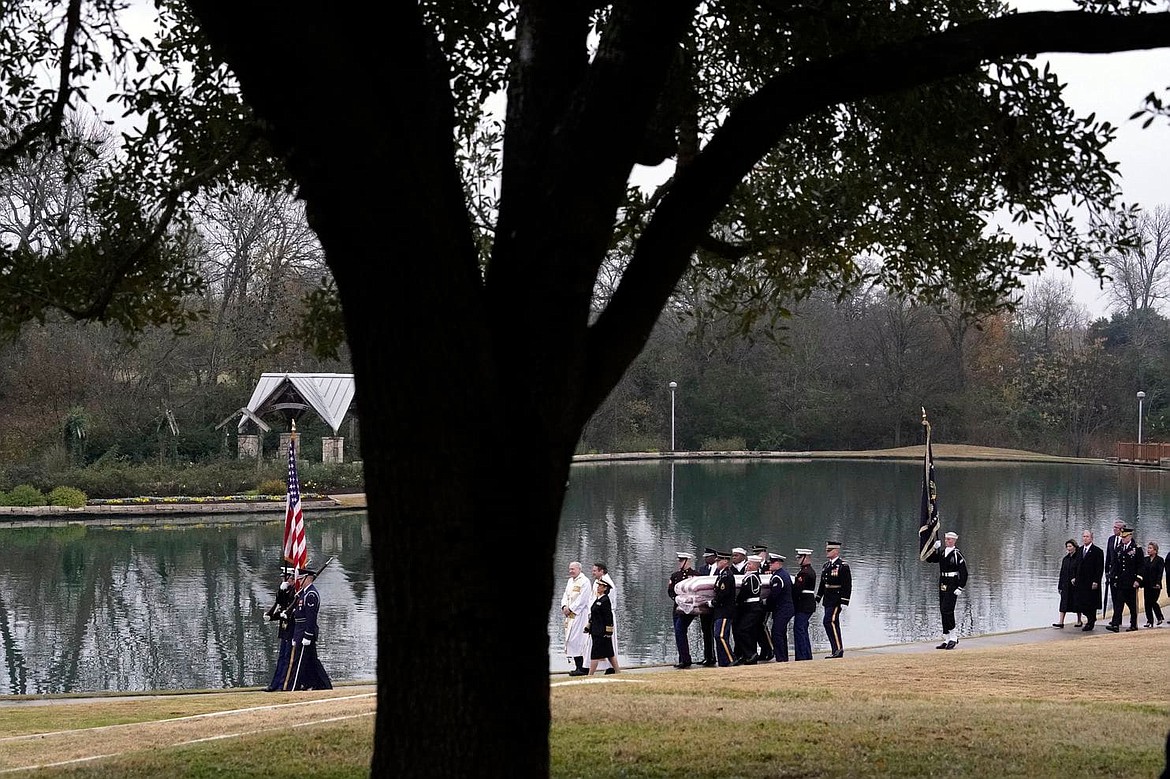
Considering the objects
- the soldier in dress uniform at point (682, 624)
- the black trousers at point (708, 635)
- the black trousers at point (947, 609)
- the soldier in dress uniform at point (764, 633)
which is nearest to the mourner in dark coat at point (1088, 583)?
the black trousers at point (947, 609)

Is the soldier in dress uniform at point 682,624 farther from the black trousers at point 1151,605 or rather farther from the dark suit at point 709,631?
the black trousers at point 1151,605

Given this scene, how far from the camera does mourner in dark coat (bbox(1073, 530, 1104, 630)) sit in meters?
19.8

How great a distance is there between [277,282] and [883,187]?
4397 cm

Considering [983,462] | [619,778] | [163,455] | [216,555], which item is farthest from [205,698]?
[983,462]

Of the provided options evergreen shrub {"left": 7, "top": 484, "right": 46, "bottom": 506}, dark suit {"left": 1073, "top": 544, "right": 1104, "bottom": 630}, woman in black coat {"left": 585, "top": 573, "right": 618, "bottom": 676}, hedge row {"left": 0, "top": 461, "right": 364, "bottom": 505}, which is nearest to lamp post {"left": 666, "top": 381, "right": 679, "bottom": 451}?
hedge row {"left": 0, "top": 461, "right": 364, "bottom": 505}

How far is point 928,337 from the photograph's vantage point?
70.4m

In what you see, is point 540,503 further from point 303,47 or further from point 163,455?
point 163,455

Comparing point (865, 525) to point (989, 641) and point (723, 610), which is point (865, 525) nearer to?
point (989, 641)

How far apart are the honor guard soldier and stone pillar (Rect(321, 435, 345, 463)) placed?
2921 cm

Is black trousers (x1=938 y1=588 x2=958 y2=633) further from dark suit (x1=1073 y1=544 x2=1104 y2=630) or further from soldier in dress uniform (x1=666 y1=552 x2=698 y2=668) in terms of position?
soldier in dress uniform (x1=666 y1=552 x2=698 y2=668)

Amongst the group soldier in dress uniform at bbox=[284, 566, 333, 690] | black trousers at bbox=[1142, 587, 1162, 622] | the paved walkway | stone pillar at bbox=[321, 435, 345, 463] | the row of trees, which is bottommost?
the paved walkway

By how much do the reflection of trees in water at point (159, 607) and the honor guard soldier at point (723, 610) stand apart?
4.85 meters

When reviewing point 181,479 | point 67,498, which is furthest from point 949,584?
point 181,479

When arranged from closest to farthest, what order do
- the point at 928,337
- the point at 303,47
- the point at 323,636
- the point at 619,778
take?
the point at 303,47
the point at 619,778
the point at 323,636
the point at 928,337
